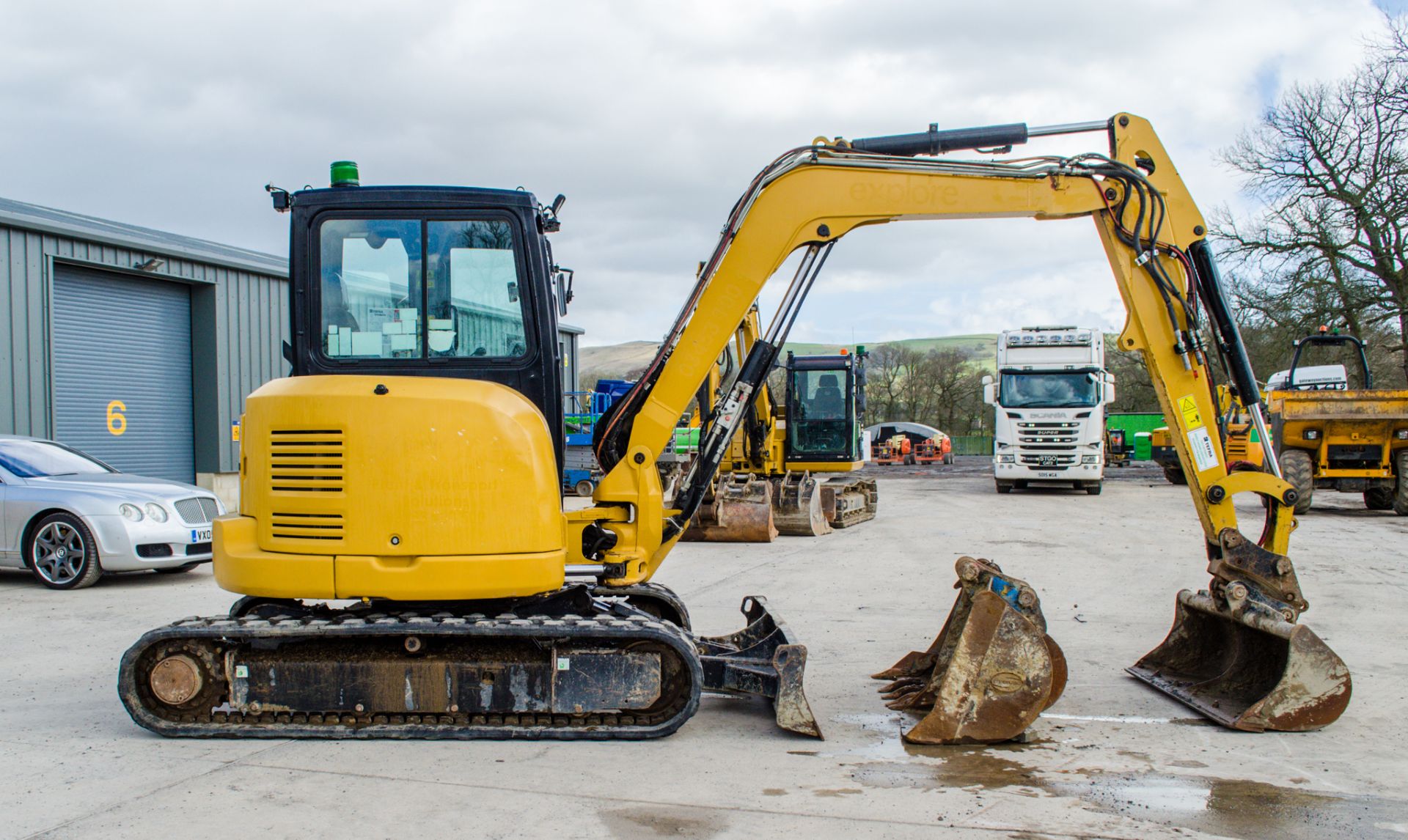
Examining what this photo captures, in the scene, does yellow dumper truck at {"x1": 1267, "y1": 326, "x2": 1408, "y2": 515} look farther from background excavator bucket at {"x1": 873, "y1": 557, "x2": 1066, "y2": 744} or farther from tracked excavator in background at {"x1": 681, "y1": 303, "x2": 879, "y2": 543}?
background excavator bucket at {"x1": 873, "y1": 557, "x2": 1066, "y2": 744}

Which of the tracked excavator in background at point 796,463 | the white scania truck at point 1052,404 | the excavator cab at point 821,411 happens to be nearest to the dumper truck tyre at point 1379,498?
the white scania truck at point 1052,404

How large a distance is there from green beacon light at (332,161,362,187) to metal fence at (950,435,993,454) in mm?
56739

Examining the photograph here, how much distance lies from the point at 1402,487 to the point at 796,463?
1046 cm

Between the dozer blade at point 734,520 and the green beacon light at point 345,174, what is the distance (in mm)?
9871

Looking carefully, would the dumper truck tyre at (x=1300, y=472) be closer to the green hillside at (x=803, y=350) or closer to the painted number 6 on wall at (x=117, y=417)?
the painted number 6 on wall at (x=117, y=417)

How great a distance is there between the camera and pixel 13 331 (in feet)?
52.6

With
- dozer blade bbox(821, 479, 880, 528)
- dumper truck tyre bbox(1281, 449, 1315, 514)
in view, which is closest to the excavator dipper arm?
dozer blade bbox(821, 479, 880, 528)

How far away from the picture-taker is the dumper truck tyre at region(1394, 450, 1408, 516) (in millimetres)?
18469

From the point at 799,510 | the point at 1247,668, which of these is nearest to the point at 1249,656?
the point at 1247,668

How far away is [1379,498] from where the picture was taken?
19.8 meters

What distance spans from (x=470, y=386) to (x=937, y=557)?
9022mm

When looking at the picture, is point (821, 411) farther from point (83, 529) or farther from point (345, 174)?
point (345, 174)

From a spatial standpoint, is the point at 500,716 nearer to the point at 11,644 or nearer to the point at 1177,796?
the point at 1177,796

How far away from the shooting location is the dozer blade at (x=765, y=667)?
5660 millimetres
